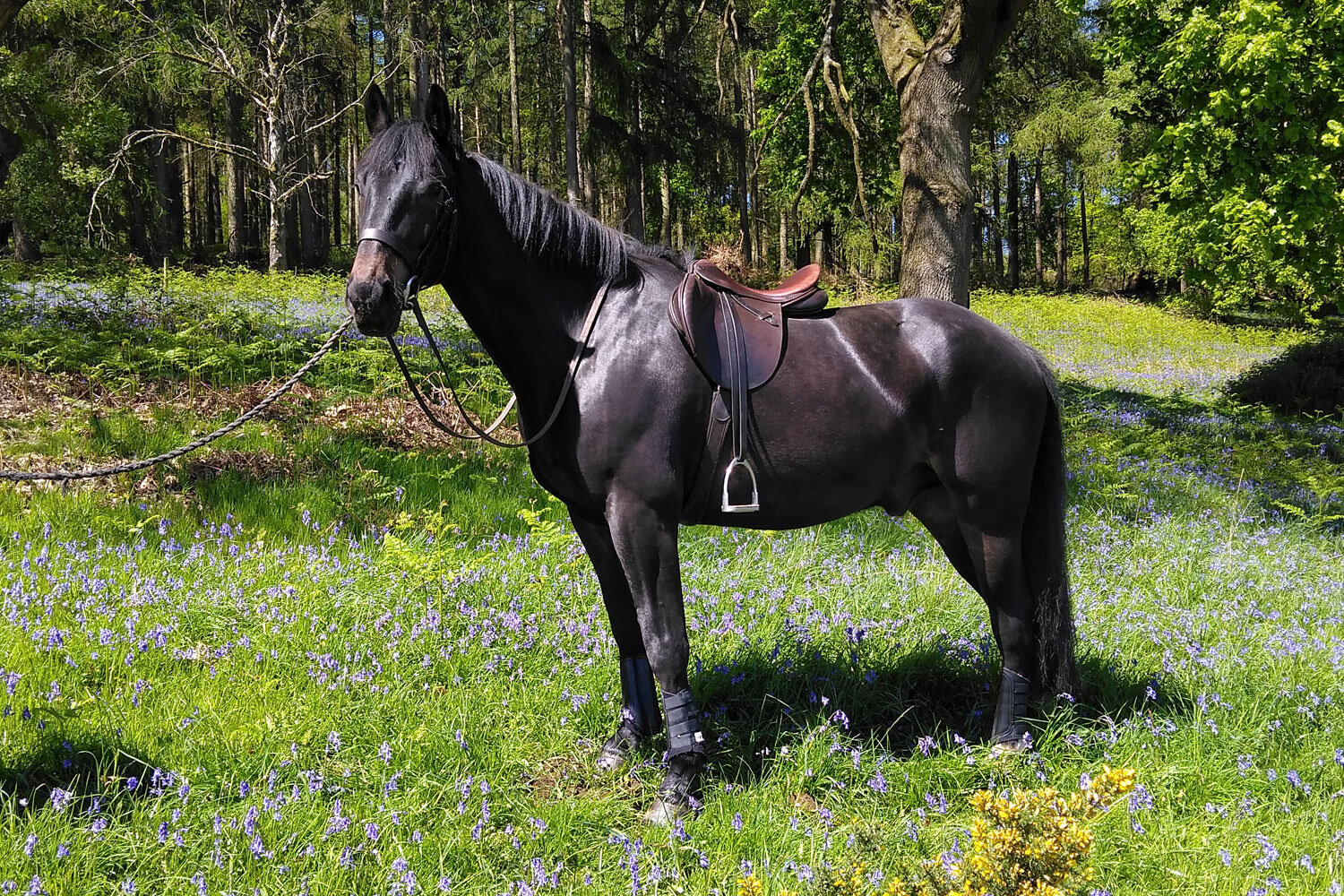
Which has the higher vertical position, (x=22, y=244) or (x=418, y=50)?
(x=418, y=50)

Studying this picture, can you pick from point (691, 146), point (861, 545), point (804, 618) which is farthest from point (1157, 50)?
point (804, 618)

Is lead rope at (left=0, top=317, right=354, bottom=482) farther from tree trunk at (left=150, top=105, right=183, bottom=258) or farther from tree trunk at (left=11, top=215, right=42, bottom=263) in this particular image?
tree trunk at (left=11, top=215, right=42, bottom=263)

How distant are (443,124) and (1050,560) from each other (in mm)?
3081

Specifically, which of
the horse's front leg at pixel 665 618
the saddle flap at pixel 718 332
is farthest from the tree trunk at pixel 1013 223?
the horse's front leg at pixel 665 618

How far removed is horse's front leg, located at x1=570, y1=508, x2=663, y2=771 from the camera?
346cm

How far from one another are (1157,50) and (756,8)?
14043mm

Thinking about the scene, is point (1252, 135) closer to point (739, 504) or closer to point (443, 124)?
point (739, 504)

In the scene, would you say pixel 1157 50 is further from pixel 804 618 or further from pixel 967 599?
pixel 804 618

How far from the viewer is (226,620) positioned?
4109 millimetres

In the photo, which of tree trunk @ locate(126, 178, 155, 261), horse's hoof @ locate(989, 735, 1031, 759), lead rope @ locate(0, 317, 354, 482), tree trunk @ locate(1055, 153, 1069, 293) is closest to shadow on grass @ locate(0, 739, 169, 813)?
lead rope @ locate(0, 317, 354, 482)

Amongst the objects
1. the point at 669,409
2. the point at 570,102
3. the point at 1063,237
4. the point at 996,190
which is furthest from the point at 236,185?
the point at 996,190

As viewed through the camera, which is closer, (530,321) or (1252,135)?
(530,321)

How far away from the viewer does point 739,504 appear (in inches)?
126

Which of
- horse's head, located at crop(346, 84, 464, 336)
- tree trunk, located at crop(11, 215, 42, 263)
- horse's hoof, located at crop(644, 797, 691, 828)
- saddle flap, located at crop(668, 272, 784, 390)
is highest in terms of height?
tree trunk, located at crop(11, 215, 42, 263)
